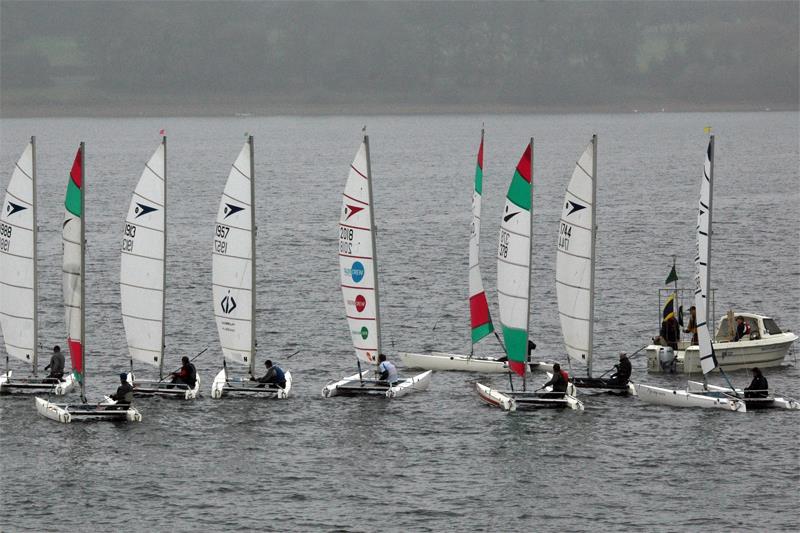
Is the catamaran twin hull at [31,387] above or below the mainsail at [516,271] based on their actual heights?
below

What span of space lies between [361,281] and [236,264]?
17.5 feet

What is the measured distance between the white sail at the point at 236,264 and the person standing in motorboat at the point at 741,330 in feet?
76.8

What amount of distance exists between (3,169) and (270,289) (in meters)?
117

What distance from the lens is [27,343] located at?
5928cm

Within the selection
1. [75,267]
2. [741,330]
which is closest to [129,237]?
[75,267]

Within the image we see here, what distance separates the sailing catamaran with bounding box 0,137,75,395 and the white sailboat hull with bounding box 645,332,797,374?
26.6 meters

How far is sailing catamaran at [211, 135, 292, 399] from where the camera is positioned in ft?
189

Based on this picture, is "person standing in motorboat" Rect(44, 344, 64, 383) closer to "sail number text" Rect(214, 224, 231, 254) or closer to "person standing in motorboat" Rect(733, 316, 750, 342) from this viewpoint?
"sail number text" Rect(214, 224, 231, 254)

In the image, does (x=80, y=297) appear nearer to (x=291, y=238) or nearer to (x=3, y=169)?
(x=291, y=238)

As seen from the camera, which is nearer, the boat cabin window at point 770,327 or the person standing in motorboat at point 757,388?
the person standing in motorboat at point 757,388

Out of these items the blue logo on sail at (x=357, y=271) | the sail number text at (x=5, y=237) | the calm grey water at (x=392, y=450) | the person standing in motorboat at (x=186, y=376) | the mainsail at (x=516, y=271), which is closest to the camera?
the calm grey water at (x=392, y=450)

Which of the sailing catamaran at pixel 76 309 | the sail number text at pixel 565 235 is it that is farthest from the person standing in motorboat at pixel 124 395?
the sail number text at pixel 565 235

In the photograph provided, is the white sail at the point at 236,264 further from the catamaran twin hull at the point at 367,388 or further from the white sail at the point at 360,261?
the white sail at the point at 360,261

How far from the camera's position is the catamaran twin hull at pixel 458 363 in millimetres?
64375
